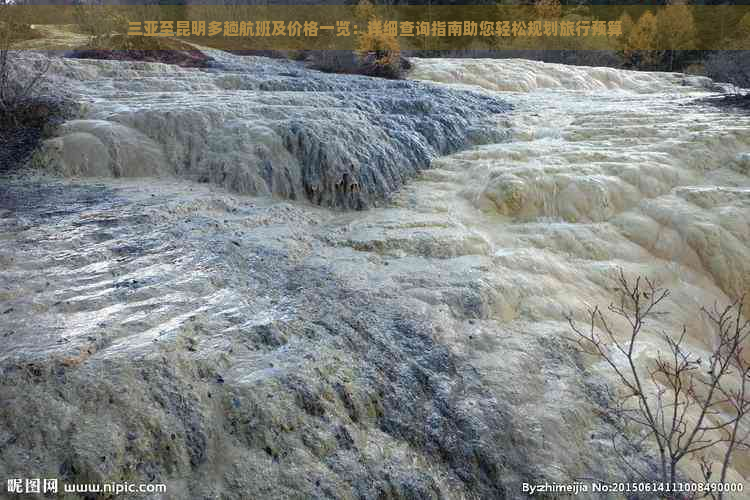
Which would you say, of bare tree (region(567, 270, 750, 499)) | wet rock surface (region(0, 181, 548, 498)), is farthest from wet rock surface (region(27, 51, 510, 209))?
bare tree (region(567, 270, 750, 499))

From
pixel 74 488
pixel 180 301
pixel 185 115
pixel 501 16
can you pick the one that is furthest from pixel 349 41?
pixel 74 488

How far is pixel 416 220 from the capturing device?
5715 millimetres

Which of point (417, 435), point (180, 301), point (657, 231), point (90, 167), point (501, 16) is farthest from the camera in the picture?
point (501, 16)

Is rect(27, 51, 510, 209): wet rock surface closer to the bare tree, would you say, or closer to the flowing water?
the flowing water

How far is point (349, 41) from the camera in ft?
78.3

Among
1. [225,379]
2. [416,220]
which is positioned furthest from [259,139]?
[225,379]

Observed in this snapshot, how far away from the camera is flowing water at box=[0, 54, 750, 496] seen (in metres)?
3.56

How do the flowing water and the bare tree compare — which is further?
the flowing water

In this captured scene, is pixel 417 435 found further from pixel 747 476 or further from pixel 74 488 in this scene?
pixel 747 476

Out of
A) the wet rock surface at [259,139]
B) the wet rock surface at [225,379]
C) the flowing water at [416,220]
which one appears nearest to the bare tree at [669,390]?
the flowing water at [416,220]

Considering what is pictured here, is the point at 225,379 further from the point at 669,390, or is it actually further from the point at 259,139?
the point at 259,139

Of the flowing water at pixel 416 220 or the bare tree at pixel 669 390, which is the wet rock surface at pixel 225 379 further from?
the bare tree at pixel 669 390

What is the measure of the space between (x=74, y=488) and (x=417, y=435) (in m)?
1.78

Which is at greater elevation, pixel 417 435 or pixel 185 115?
pixel 185 115
